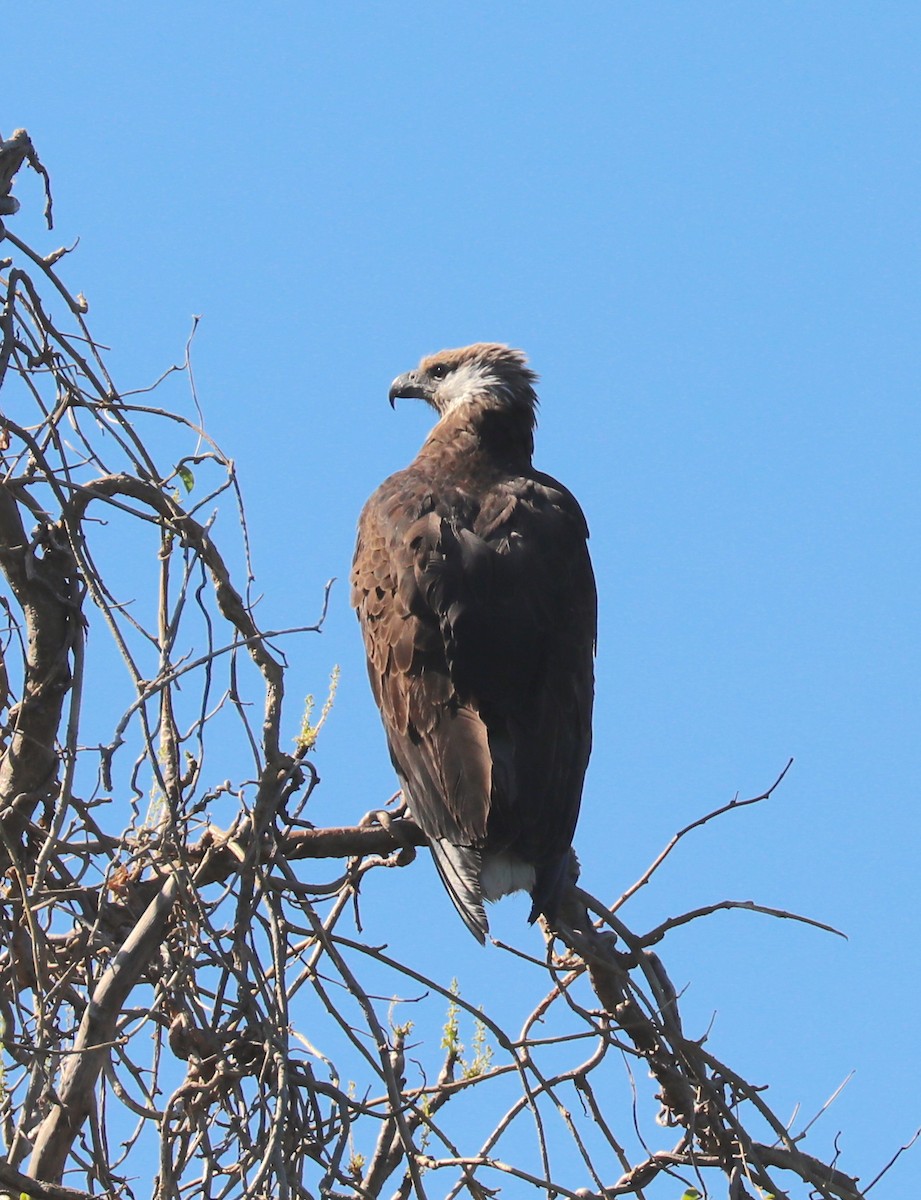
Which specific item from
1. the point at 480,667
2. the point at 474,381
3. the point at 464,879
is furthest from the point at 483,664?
the point at 474,381

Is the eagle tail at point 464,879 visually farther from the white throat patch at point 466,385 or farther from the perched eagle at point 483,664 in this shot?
the white throat patch at point 466,385

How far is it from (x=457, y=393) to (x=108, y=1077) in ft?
13.3

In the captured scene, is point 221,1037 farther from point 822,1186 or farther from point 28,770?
point 822,1186

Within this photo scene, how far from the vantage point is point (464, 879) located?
4.78 metres

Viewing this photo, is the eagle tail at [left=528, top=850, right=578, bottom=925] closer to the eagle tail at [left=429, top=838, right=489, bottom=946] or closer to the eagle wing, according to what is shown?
the eagle wing

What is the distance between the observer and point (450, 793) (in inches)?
191

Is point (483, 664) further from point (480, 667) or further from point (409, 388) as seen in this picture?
point (409, 388)

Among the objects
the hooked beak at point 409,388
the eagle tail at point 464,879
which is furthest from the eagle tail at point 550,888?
the hooked beak at point 409,388

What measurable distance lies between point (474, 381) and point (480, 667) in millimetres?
2019

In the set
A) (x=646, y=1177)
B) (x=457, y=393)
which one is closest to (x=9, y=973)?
(x=646, y=1177)

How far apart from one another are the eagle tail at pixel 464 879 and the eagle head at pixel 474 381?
2.25 m

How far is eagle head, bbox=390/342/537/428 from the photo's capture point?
21.6 feet

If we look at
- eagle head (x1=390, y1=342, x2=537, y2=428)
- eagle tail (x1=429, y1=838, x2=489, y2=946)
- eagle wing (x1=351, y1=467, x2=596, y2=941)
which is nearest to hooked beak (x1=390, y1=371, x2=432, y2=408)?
eagle head (x1=390, y1=342, x2=537, y2=428)

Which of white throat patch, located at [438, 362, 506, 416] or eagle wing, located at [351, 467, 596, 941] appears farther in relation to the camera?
white throat patch, located at [438, 362, 506, 416]
